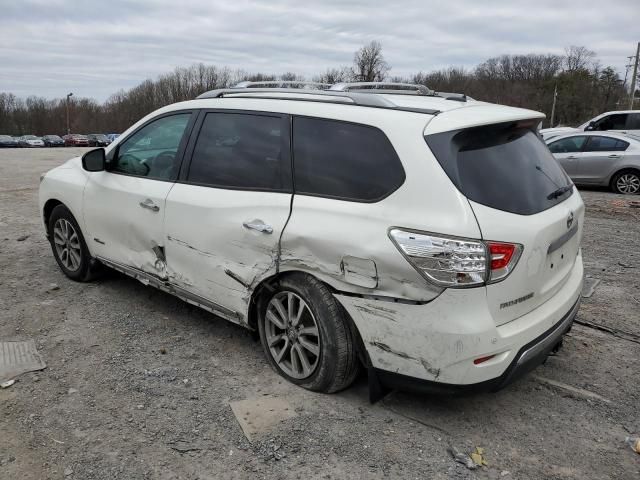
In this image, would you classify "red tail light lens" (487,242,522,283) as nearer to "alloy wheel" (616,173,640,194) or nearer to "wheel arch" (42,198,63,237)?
"wheel arch" (42,198,63,237)

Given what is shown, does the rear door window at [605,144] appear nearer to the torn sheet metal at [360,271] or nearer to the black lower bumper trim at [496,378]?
the black lower bumper trim at [496,378]

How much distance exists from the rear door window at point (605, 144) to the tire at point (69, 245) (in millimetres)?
11950

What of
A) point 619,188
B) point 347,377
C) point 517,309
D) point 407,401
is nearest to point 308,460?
point 347,377

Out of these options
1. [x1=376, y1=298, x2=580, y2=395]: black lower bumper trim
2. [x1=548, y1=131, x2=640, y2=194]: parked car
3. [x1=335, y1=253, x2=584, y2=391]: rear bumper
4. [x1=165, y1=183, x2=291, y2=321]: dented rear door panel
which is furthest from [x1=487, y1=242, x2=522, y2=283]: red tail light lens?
[x1=548, y1=131, x2=640, y2=194]: parked car

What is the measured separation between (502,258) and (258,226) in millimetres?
1406

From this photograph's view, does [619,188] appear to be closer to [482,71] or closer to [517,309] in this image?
[517,309]

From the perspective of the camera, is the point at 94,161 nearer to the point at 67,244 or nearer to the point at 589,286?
the point at 67,244

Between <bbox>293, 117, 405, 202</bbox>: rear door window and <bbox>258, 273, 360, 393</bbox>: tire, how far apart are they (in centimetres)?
54

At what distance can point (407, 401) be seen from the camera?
3242 millimetres

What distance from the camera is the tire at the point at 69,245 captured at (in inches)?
194

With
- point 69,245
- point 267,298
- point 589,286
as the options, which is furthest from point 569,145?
point 267,298

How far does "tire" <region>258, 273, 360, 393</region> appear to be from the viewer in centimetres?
302

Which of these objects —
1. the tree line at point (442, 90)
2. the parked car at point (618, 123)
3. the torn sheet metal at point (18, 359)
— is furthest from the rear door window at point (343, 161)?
the tree line at point (442, 90)

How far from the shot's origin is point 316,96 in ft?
11.5
